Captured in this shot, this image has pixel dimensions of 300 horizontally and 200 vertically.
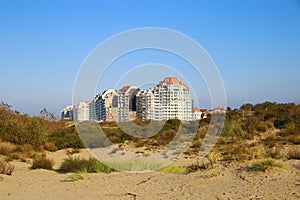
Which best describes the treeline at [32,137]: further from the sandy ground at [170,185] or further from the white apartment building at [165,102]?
the sandy ground at [170,185]

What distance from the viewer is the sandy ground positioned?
8.67m

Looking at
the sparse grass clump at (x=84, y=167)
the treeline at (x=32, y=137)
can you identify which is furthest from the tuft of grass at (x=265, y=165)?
the treeline at (x=32, y=137)

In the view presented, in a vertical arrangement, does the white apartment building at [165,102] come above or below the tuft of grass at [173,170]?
above

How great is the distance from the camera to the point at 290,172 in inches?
386

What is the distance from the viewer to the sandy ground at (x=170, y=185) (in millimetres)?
8666

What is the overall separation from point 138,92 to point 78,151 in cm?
505

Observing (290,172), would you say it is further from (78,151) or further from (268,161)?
(78,151)

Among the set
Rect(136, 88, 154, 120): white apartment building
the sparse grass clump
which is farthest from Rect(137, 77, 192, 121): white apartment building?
the sparse grass clump

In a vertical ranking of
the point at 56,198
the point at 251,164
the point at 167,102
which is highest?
the point at 167,102

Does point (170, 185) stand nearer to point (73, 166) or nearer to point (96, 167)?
point (96, 167)

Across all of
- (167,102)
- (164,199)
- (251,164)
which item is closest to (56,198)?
(164,199)

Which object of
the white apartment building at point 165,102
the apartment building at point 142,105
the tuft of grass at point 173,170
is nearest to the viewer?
the tuft of grass at point 173,170

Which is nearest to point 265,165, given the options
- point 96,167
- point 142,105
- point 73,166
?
point 96,167

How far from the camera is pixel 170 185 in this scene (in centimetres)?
1005
